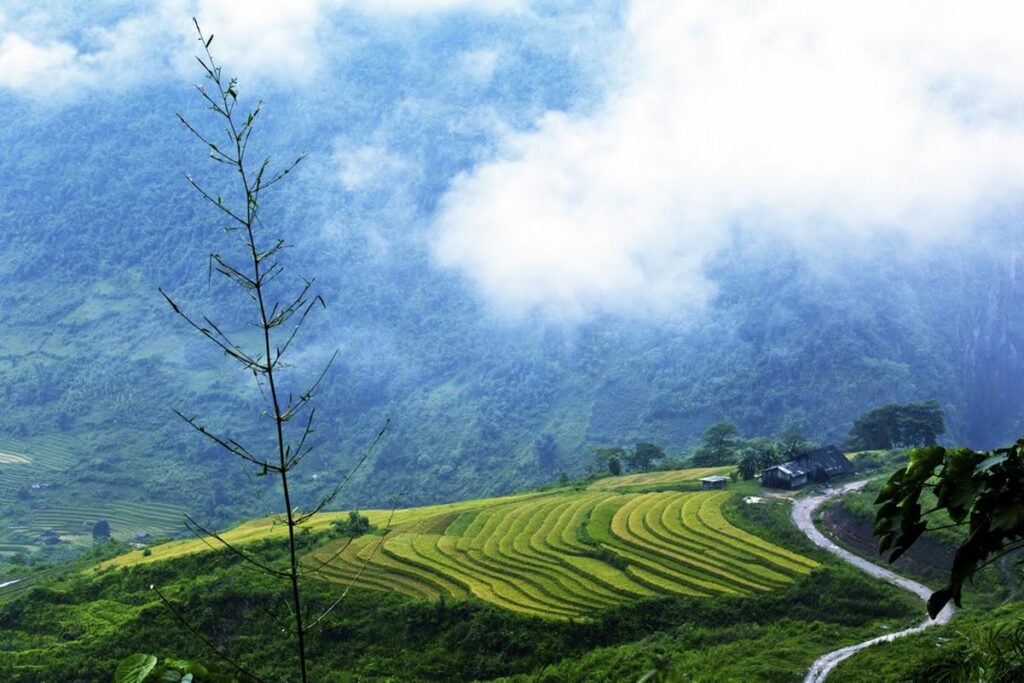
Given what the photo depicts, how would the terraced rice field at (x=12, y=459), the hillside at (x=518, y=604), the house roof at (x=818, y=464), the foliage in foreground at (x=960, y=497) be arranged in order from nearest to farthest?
1. the foliage in foreground at (x=960, y=497)
2. the hillside at (x=518, y=604)
3. the house roof at (x=818, y=464)
4. the terraced rice field at (x=12, y=459)

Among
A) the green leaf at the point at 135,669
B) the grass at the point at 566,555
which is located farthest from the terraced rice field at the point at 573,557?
the green leaf at the point at 135,669

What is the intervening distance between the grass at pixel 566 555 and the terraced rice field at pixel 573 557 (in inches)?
1.4

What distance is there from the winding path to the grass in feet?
5.50

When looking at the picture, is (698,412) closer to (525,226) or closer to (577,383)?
(577,383)

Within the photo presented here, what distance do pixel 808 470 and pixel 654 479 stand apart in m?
8.70

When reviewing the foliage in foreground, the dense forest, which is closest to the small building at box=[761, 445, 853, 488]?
the foliage in foreground

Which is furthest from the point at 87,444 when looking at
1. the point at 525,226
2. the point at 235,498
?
the point at 525,226

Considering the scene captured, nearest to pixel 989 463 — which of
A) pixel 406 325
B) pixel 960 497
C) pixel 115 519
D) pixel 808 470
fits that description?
pixel 960 497

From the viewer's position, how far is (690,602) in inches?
988

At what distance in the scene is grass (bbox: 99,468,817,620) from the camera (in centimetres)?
2630

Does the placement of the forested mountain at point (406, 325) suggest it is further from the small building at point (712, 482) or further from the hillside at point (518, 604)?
the hillside at point (518, 604)

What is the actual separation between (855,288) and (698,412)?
26368 mm

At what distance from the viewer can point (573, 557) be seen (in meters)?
29.6

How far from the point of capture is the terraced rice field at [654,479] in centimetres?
4241
